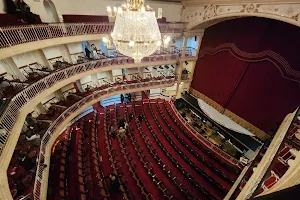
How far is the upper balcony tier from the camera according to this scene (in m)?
6.29

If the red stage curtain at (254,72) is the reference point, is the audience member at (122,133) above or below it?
below

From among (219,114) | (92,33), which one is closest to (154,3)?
(92,33)

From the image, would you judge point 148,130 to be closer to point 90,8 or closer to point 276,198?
point 90,8

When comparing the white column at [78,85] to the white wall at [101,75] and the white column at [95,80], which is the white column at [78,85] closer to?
the white column at [95,80]

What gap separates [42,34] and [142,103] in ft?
30.3

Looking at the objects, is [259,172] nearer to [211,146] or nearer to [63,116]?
[211,146]

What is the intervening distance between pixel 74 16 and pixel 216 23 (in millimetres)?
10146

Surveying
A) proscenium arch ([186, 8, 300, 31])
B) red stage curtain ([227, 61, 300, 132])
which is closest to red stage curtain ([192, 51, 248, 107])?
red stage curtain ([227, 61, 300, 132])

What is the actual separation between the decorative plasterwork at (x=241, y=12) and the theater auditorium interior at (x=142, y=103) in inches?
1.9

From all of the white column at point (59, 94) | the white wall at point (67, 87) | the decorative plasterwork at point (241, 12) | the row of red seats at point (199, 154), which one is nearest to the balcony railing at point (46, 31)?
the decorative plasterwork at point (241, 12)

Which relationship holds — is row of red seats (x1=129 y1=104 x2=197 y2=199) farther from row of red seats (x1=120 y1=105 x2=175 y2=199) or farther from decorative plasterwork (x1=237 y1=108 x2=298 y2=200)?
decorative plasterwork (x1=237 y1=108 x2=298 y2=200)

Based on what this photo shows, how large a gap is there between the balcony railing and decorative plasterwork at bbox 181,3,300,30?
2207mm

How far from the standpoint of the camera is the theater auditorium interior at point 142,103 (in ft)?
18.3

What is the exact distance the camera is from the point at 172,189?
25.7 ft
